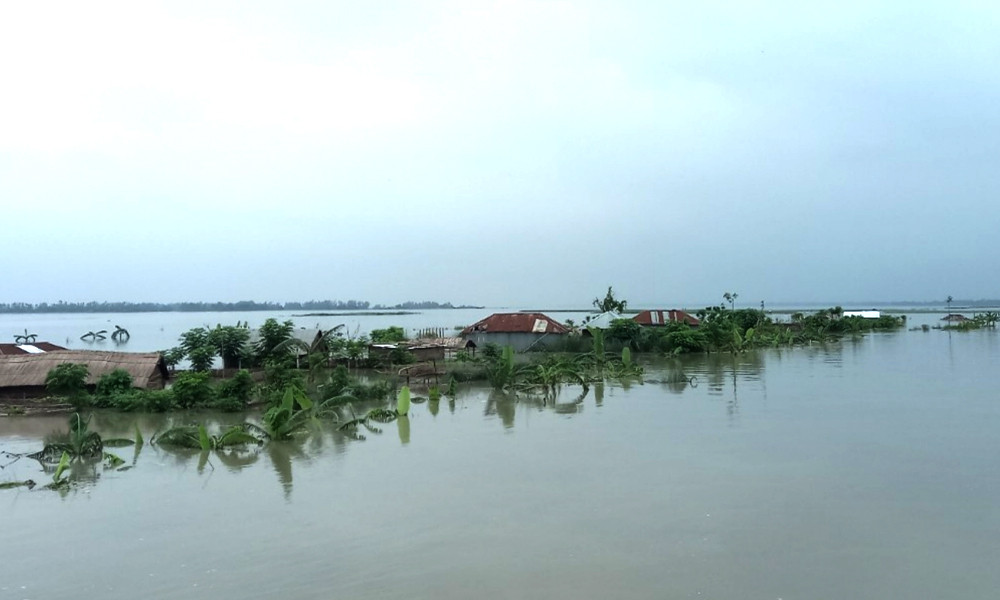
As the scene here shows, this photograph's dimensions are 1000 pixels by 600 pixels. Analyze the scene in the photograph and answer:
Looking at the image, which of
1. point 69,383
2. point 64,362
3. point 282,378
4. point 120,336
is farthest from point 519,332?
point 120,336

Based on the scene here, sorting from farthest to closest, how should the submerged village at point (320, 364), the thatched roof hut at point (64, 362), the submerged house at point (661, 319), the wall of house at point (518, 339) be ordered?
the submerged house at point (661, 319) → the wall of house at point (518, 339) → the thatched roof hut at point (64, 362) → the submerged village at point (320, 364)

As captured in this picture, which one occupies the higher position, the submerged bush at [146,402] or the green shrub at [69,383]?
the green shrub at [69,383]

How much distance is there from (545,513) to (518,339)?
19.1 metres

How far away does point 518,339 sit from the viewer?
25.6 m

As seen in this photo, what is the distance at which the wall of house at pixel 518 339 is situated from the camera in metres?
25.3

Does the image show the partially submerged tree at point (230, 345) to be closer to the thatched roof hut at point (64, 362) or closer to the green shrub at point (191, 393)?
the thatched roof hut at point (64, 362)

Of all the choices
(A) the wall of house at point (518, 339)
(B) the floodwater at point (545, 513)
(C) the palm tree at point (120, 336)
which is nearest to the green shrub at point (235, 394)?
(B) the floodwater at point (545, 513)

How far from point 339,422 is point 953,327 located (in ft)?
132

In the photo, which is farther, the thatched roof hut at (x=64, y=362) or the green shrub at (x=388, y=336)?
the green shrub at (x=388, y=336)

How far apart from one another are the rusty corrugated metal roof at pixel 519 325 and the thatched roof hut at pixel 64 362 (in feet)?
41.0

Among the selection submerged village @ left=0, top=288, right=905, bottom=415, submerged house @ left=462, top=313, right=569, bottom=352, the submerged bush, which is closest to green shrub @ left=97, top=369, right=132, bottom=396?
submerged village @ left=0, top=288, right=905, bottom=415

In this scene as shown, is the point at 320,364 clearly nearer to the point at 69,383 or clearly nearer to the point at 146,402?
the point at 146,402

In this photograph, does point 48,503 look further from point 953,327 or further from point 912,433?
point 953,327

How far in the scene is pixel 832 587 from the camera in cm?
487
